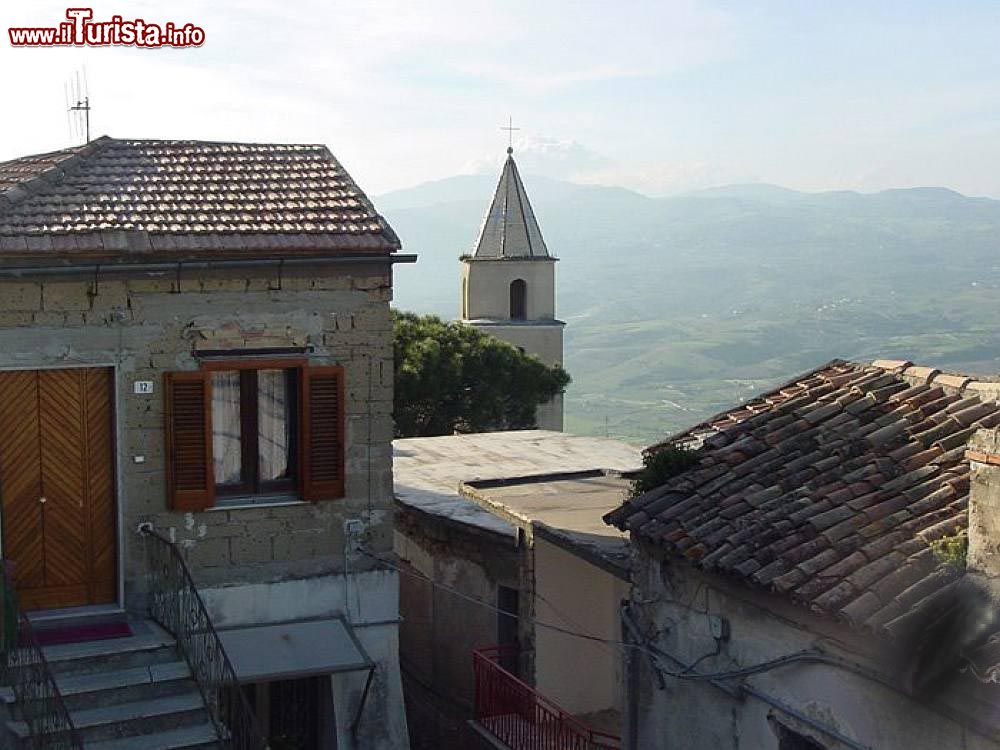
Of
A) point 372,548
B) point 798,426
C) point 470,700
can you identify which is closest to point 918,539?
point 798,426

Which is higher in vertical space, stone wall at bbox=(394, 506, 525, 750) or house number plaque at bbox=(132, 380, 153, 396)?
house number plaque at bbox=(132, 380, 153, 396)

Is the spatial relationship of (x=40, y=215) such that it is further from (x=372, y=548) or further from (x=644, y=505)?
(x=644, y=505)

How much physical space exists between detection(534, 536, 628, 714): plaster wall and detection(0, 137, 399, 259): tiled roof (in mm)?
4736

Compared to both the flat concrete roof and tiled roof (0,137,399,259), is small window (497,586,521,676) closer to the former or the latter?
the flat concrete roof

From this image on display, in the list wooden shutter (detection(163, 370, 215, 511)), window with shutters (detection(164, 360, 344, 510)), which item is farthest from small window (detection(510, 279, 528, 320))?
wooden shutter (detection(163, 370, 215, 511))

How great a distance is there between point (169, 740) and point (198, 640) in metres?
1.13

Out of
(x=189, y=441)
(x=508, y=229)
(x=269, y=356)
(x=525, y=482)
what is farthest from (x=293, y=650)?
(x=508, y=229)

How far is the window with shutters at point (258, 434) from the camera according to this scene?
13.0m

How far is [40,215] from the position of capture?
41.7 ft

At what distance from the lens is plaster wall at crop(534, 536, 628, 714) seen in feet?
52.3

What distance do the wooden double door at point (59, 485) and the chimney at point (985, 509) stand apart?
324 inches

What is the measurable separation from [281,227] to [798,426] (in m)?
5.48

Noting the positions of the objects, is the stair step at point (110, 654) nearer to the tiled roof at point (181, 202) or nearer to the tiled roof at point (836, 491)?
the tiled roof at point (181, 202)

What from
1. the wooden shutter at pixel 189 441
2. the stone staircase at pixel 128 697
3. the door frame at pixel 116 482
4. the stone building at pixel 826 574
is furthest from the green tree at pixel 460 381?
the stone building at pixel 826 574
